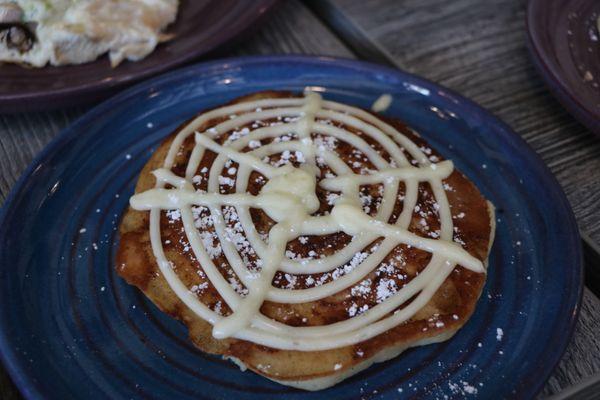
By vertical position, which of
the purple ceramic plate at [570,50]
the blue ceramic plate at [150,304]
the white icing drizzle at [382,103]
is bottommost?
the blue ceramic plate at [150,304]

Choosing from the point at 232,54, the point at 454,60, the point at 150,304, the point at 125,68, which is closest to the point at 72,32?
the point at 125,68

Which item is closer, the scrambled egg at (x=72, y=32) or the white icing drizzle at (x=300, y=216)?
the white icing drizzle at (x=300, y=216)

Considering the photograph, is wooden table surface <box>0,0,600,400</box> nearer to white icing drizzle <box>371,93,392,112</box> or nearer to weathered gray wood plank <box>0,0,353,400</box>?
weathered gray wood plank <box>0,0,353,400</box>

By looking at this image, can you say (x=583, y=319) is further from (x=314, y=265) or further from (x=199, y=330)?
(x=199, y=330)

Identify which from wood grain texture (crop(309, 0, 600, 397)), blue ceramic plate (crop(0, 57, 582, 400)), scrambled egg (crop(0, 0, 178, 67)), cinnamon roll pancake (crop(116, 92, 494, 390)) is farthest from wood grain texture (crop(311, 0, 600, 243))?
scrambled egg (crop(0, 0, 178, 67))

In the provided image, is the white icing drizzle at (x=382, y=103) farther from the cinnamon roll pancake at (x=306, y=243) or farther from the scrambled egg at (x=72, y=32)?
the scrambled egg at (x=72, y=32)

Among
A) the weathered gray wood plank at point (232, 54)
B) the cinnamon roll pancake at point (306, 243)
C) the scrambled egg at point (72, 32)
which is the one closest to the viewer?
the cinnamon roll pancake at point (306, 243)

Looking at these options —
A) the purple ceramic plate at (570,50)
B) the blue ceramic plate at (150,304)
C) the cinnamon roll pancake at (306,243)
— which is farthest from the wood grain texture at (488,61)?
the cinnamon roll pancake at (306,243)

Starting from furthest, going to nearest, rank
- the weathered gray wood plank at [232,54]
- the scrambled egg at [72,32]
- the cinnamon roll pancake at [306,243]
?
the scrambled egg at [72,32] < the weathered gray wood plank at [232,54] < the cinnamon roll pancake at [306,243]
